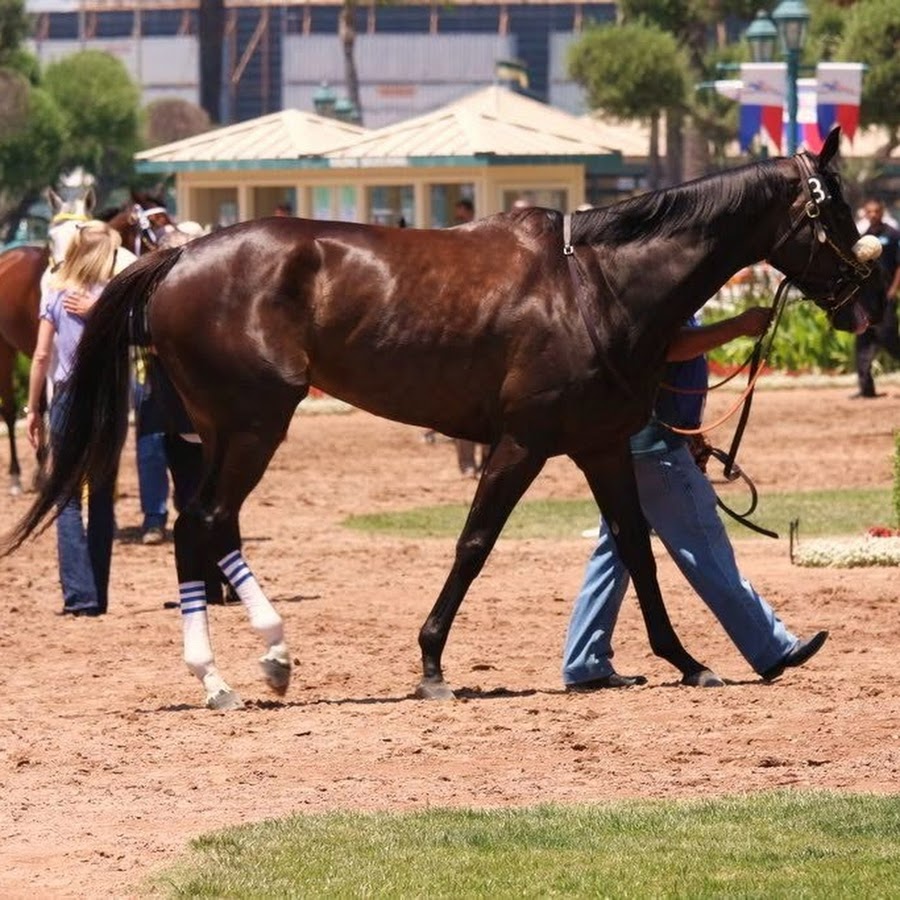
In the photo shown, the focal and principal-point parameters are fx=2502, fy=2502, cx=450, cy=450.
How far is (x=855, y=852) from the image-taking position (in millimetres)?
6602

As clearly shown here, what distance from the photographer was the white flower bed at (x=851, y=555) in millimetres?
13250

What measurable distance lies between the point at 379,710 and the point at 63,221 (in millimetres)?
6661

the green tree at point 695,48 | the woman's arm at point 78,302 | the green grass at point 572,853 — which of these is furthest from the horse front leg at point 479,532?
the green tree at point 695,48

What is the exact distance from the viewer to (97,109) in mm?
69812

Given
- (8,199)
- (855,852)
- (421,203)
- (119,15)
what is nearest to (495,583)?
(855,852)

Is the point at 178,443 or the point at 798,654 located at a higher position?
the point at 178,443

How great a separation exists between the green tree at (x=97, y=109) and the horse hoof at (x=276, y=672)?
201ft

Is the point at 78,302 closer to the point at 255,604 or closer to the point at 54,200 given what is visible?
the point at 255,604

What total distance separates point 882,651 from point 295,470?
10.3 meters

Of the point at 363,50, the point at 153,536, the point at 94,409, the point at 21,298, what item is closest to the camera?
the point at 94,409

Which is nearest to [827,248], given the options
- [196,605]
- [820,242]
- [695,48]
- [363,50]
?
[820,242]

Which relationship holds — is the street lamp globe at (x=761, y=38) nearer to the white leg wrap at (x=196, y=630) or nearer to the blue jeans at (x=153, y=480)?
the blue jeans at (x=153, y=480)

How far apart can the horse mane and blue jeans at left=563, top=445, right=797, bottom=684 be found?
856 millimetres

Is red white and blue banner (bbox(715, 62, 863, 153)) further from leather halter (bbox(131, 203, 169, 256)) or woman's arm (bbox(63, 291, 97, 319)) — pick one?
woman's arm (bbox(63, 291, 97, 319))
